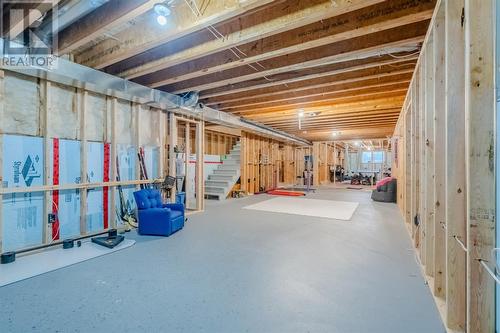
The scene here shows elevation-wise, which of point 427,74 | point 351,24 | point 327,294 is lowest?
point 327,294

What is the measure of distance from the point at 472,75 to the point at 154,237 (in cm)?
399

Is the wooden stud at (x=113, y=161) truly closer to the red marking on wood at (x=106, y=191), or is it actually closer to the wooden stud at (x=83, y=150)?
the red marking on wood at (x=106, y=191)

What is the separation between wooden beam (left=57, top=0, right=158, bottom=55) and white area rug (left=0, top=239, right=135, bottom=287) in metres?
2.51

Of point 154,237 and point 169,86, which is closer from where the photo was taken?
point 154,237

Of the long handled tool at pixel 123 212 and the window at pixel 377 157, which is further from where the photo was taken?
the window at pixel 377 157

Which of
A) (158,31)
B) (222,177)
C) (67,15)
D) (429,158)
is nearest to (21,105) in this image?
(67,15)

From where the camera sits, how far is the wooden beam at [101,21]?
2.18m

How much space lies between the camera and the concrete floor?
1.75m

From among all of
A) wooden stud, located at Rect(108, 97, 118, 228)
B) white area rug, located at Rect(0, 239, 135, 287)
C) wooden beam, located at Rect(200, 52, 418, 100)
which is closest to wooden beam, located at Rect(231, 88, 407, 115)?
wooden beam, located at Rect(200, 52, 418, 100)

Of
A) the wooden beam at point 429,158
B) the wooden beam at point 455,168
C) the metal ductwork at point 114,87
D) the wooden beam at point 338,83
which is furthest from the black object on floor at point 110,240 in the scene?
the wooden beam at point 429,158

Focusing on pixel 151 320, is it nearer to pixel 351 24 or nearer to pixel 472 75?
pixel 472 75

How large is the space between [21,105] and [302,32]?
363cm

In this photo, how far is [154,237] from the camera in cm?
381

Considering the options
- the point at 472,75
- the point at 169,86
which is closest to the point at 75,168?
the point at 169,86
